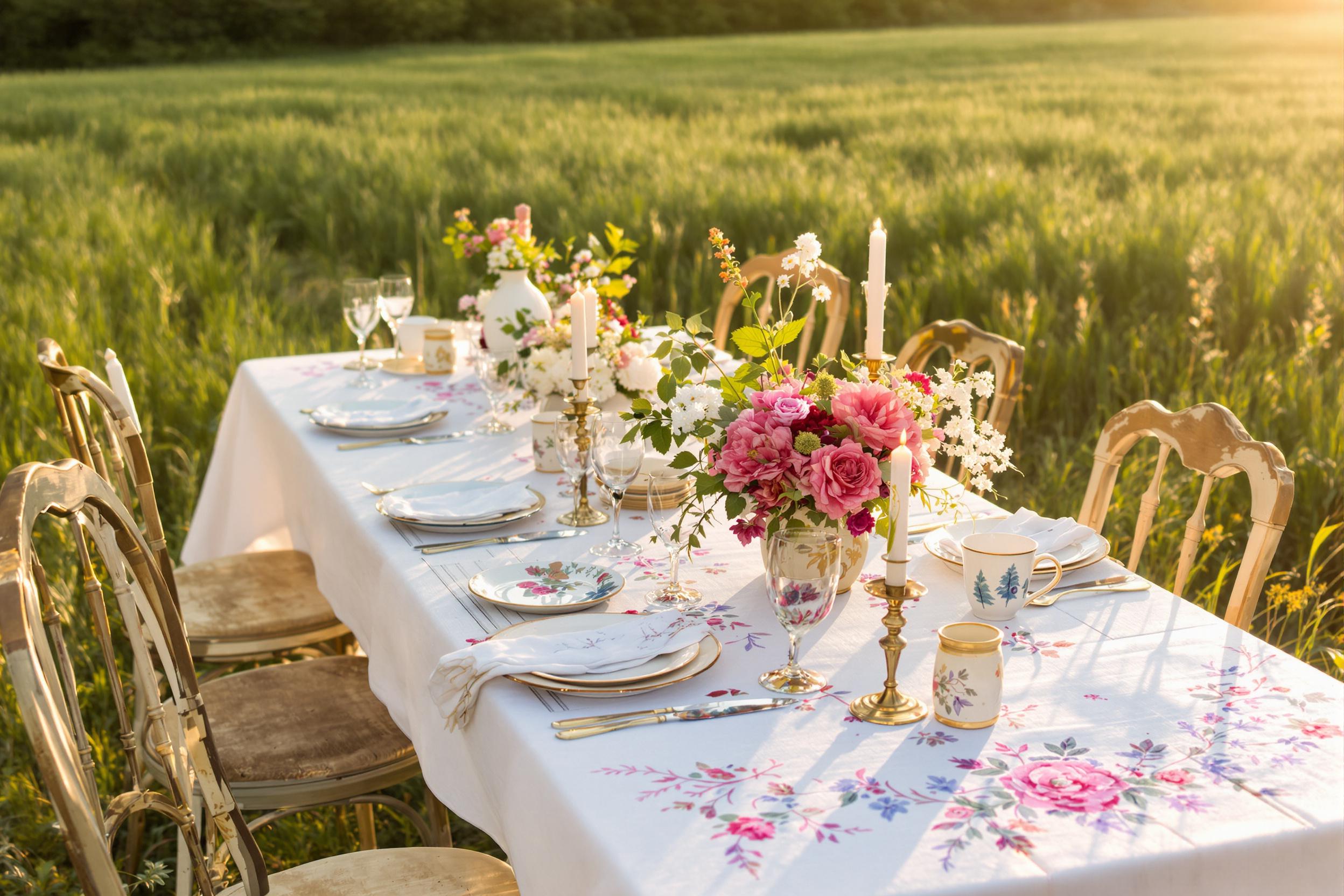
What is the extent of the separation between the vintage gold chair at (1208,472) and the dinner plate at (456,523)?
87 centimetres

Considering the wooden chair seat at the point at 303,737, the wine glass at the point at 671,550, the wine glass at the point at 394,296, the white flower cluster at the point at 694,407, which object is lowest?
the wooden chair seat at the point at 303,737

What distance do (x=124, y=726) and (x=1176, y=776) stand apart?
122 cm

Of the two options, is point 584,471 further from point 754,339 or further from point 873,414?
point 873,414

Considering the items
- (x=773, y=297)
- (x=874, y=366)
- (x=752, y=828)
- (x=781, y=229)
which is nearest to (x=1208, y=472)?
(x=874, y=366)

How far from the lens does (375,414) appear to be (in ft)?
7.66

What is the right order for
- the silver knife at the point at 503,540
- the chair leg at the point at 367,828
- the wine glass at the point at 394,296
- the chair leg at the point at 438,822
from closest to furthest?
1. the silver knife at the point at 503,540
2. the chair leg at the point at 438,822
3. the chair leg at the point at 367,828
4. the wine glass at the point at 394,296

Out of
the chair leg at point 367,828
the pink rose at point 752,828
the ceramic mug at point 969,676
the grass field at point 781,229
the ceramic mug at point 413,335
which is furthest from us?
the grass field at point 781,229

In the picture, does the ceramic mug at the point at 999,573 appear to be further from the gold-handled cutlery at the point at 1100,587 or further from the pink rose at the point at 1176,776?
the pink rose at the point at 1176,776

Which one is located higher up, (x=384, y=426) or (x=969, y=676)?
(x=969, y=676)

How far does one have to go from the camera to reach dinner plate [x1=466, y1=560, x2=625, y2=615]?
143 centimetres

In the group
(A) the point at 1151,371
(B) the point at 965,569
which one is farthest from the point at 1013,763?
(A) the point at 1151,371

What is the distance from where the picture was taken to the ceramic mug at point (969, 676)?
44.9 inches

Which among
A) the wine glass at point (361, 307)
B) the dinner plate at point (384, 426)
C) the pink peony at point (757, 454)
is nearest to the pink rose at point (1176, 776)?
the pink peony at point (757, 454)

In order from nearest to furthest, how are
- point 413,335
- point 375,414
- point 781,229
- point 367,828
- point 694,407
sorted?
point 694,407, point 367,828, point 375,414, point 413,335, point 781,229
